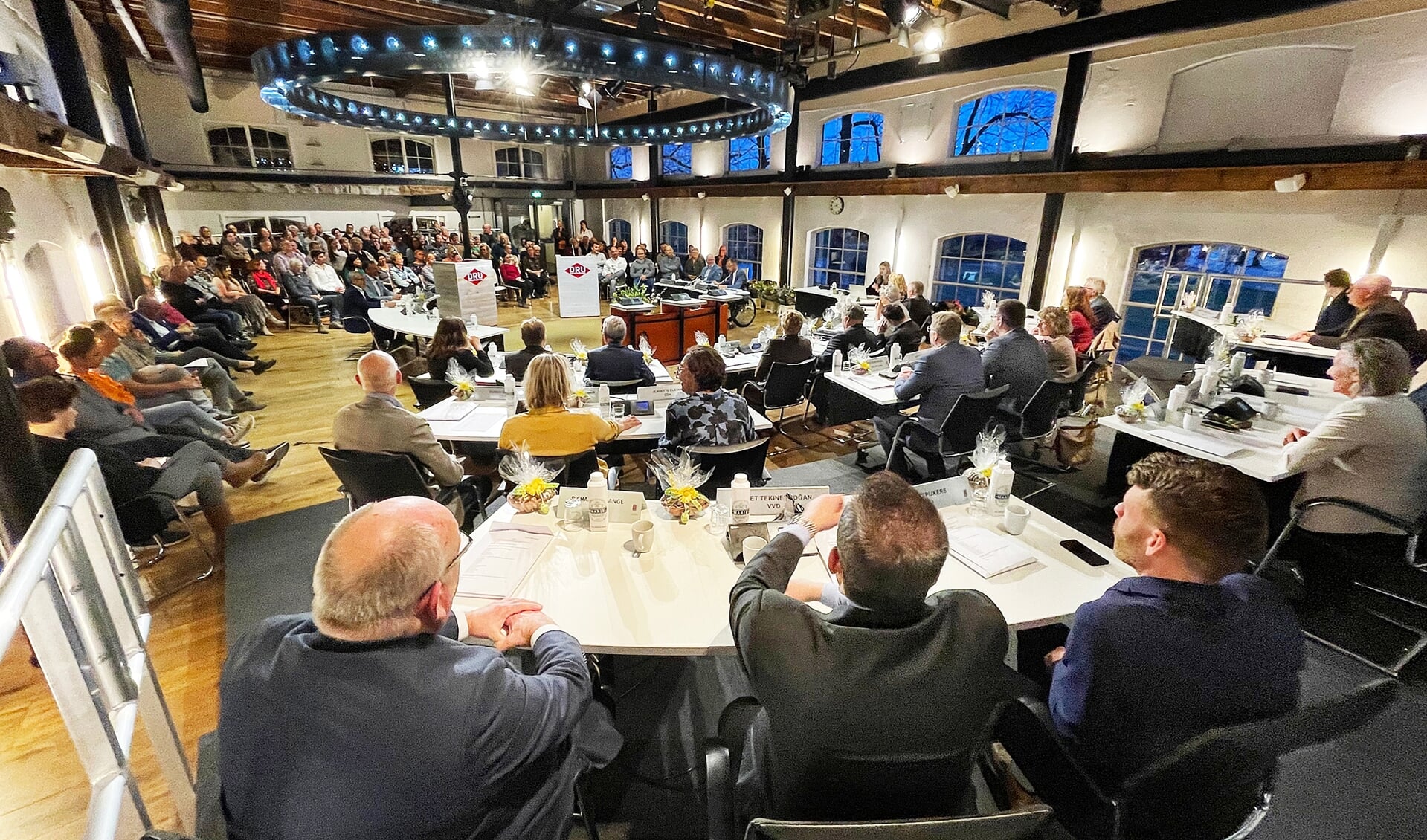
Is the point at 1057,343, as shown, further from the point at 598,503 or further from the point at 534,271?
the point at 534,271

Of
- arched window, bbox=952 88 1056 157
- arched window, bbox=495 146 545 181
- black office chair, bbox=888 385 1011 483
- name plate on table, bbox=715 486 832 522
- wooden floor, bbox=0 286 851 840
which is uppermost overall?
arched window, bbox=495 146 545 181

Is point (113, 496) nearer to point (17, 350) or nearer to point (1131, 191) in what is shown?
point (17, 350)

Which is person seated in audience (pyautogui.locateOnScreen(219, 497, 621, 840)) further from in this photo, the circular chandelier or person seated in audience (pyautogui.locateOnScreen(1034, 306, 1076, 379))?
person seated in audience (pyautogui.locateOnScreen(1034, 306, 1076, 379))

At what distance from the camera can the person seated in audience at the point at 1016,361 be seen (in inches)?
171

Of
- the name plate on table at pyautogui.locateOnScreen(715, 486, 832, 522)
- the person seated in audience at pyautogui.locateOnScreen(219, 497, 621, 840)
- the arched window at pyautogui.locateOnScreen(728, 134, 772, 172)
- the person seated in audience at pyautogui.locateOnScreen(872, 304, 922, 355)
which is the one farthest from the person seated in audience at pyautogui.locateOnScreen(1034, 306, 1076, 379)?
the arched window at pyautogui.locateOnScreen(728, 134, 772, 172)

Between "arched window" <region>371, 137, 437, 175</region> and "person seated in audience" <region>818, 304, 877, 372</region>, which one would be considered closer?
"person seated in audience" <region>818, 304, 877, 372</region>

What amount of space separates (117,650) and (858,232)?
12.4m

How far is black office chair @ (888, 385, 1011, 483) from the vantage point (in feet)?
12.6

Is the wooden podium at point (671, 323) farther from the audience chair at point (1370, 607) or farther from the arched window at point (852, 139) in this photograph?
the audience chair at point (1370, 607)

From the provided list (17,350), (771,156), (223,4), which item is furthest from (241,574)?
(771,156)

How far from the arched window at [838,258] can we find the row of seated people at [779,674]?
36.2 ft

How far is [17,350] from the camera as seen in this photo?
3295mm

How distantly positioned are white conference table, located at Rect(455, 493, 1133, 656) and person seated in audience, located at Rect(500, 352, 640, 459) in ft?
1.98

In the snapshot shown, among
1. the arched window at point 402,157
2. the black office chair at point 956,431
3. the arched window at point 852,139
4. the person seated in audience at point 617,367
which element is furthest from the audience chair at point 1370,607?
the arched window at point 402,157
